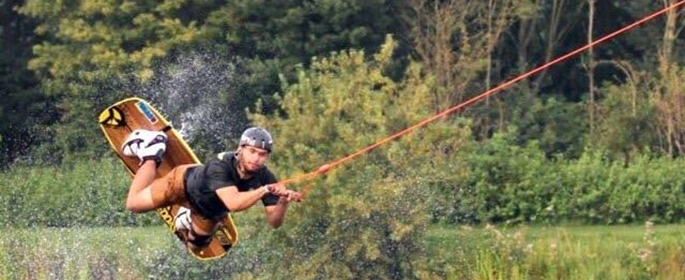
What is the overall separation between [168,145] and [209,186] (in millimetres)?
1945

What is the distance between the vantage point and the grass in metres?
15.3

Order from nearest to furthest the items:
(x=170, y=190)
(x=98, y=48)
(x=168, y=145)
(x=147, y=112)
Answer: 1. (x=170, y=190)
2. (x=168, y=145)
3. (x=147, y=112)
4. (x=98, y=48)

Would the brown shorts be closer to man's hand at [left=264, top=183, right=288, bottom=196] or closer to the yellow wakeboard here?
the yellow wakeboard

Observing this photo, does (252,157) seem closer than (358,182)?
Yes

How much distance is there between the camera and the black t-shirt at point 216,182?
10523mm

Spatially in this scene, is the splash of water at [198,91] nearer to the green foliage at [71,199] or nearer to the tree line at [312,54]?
the tree line at [312,54]

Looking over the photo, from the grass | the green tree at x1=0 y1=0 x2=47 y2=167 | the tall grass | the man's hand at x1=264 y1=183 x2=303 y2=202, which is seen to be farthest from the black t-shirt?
the green tree at x1=0 y1=0 x2=47 y2=167

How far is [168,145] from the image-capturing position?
41.1ft

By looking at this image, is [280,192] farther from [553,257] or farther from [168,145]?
[553,257]

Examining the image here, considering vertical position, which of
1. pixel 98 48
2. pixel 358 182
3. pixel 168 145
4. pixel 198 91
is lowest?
pixel 198 91

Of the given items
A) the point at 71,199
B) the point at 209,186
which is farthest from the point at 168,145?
the point at 71,199

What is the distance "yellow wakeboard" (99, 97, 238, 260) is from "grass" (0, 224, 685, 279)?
107 inches

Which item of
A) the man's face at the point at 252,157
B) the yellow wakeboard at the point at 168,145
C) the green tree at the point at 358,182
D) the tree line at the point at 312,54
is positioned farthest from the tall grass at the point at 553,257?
the tree line at the point at 312,54

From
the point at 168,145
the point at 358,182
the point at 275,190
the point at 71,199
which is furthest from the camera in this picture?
the point at 71,199
